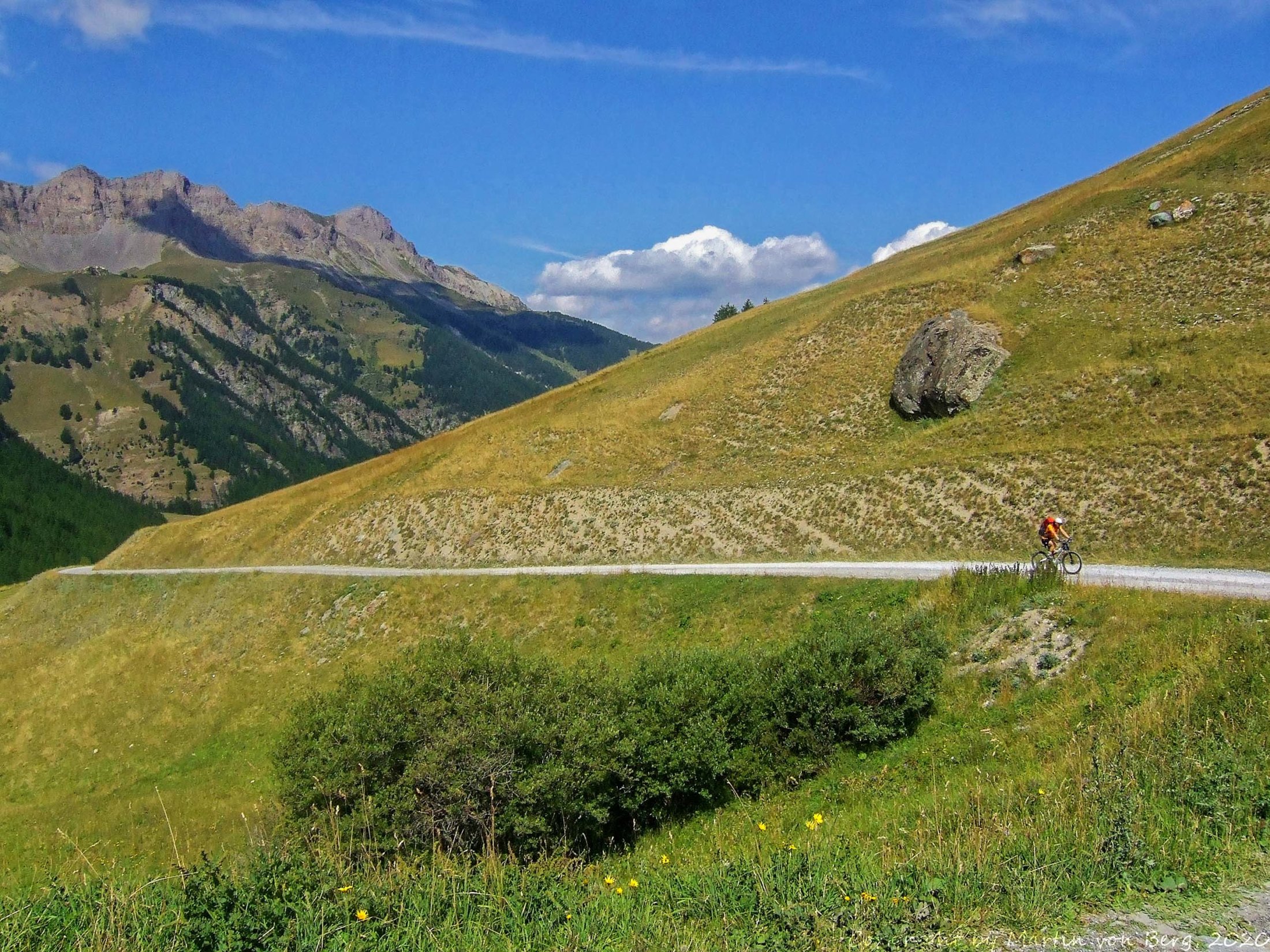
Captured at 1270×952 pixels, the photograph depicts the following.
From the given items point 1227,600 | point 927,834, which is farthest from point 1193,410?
point 927,834

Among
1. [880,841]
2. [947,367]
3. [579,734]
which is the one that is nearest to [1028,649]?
[880,841]

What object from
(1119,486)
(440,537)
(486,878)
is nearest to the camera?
(486,878)

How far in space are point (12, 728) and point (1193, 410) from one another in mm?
58998

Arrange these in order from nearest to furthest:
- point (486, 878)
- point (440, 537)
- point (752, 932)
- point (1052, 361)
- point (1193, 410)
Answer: point (752, 932)
point (486, 878)
point (1193, 410)
point (1052, 361)
point (440, 537)

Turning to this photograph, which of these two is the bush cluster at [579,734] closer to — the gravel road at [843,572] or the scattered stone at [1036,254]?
the gravel road at [843,572]

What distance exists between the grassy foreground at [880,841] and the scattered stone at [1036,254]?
135 ft

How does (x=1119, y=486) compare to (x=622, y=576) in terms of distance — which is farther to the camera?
(x=622, y=576)

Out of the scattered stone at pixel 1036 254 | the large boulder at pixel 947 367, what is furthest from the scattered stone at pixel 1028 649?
the scattered stone at pixel 1036 254

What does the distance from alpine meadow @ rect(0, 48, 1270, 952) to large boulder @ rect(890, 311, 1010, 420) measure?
1.36ft

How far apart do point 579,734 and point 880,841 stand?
22.3ft

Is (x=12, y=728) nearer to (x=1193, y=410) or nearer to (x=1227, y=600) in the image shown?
(x=1227, y=600)

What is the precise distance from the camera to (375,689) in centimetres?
1791

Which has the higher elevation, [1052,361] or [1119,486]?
[1052,361]

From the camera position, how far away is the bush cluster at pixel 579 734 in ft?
48.9
